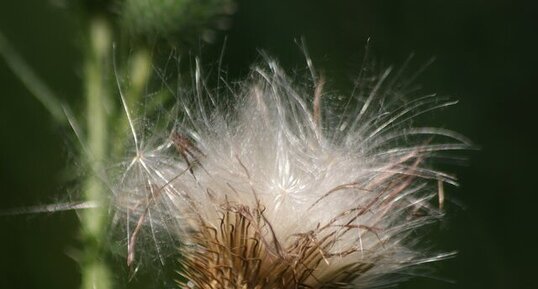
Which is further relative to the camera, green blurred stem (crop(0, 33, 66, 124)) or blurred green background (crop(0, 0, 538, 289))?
blurred green background (crop(0, 0, 538, 289))

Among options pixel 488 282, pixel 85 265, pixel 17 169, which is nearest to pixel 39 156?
pixel 17 169

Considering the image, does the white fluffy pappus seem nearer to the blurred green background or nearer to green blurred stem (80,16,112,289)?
green blurred stem (80,16,112,289)

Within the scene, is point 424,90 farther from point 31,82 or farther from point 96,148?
point 96,148

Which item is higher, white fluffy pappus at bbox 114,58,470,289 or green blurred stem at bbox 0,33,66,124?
green blurred stem at bbox 0,33,66,124

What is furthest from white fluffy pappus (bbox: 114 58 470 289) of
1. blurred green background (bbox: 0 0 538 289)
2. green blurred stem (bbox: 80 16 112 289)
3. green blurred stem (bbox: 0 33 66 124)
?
blurred green background (bbox: 0 0 538 289)

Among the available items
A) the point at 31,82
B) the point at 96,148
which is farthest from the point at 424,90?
the point at 96,148

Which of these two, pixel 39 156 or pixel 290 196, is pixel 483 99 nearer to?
pixel 39 156

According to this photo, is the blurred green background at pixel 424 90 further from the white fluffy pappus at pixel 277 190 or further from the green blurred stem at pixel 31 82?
the white fluffy pappus at pixel 277 190
